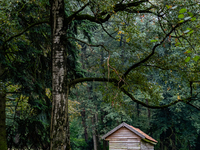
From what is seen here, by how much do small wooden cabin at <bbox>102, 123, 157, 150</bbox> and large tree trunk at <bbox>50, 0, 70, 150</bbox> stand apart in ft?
24.4

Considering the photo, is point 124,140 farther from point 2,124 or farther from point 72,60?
point 2,124

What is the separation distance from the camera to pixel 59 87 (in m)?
4.59

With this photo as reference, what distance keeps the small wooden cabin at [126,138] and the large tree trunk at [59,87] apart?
7438mm

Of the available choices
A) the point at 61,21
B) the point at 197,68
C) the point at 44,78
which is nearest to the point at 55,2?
the point at 61,21

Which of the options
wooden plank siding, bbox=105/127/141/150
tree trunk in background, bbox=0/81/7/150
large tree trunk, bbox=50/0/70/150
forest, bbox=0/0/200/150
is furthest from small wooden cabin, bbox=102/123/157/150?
large tree trunk, bbox=50/0/70/150

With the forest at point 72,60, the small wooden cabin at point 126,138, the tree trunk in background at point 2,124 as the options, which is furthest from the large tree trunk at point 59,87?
the small wooden cabin at point 126,138

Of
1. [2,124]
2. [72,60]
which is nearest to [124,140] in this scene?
[72,60]

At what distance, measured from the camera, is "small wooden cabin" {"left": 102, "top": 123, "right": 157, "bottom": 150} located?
11.2m

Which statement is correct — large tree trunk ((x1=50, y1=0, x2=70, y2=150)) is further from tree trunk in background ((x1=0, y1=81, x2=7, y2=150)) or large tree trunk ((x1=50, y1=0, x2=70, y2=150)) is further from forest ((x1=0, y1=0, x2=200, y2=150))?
tree trunk in background ((x1=0, y1=81, x2=7, y2=150))

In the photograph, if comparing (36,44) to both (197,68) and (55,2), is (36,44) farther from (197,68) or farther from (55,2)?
(197,68)

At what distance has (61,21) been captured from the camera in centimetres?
Answer: 495

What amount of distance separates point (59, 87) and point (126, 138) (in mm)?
8016

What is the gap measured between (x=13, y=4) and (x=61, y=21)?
209 centimetres

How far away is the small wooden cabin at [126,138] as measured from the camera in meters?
11.2
